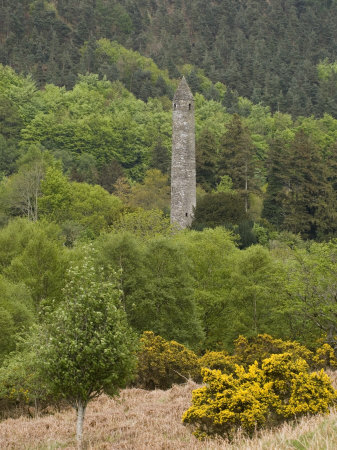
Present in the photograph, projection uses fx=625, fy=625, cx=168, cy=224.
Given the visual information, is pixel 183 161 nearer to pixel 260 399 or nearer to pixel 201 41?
pixel 260 399

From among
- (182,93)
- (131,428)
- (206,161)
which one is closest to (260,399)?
(131,428)

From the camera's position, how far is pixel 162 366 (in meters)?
23.3

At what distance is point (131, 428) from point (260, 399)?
350 cm

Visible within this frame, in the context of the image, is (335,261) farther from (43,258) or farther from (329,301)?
(43,258)

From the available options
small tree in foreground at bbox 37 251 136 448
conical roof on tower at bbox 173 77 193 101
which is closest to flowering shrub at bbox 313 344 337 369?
small tree in foreground at bbox 37 251 136 448

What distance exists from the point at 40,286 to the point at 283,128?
72.9 meters

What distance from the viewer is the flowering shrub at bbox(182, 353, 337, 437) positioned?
13.9 m

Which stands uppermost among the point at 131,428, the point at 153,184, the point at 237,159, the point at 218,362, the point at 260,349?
the point at 237,159

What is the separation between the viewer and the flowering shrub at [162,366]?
23.3m

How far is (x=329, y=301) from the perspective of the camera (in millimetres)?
27344

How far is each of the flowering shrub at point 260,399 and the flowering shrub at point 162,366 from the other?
8267 millimetres

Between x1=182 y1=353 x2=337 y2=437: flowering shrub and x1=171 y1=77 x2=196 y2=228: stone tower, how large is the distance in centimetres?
3928

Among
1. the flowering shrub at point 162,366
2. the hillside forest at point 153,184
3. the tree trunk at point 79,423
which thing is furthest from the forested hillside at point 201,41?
the tree trunk at point 79,423

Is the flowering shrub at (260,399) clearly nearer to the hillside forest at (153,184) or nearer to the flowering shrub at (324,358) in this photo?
the hillside forest at (153,184)
